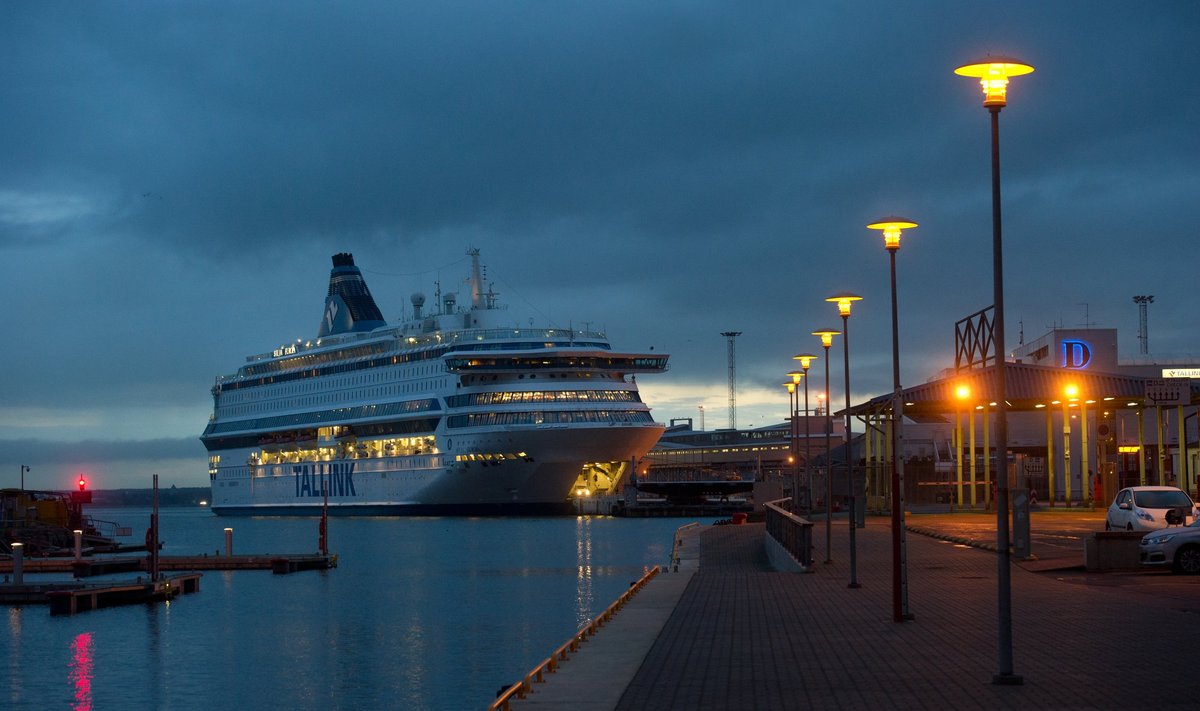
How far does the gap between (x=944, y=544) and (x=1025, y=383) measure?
16.4m

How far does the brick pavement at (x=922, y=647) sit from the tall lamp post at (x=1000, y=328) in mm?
357

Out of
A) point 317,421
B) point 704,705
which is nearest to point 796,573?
point 704,705

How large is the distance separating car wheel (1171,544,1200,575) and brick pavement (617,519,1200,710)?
143cm

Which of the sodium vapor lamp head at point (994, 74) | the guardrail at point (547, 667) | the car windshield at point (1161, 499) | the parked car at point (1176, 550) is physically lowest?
the guardrail at point (547, 667)

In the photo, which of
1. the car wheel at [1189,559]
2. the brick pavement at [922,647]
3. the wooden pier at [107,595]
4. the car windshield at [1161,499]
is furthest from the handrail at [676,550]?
the wooden pier at [107,595]

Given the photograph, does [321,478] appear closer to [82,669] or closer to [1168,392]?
[1168,392]

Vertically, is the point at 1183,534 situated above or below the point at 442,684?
above

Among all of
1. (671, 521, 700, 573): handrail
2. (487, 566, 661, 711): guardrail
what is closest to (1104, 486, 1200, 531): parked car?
(671, 521, 700, 573): handrail

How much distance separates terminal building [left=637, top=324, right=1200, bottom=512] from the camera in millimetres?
46938

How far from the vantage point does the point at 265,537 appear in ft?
268

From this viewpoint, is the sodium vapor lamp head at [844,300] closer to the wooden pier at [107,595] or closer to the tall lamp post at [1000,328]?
the tall lamp post at [1000,328]

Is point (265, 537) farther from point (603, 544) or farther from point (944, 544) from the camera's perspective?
point (944, 544)

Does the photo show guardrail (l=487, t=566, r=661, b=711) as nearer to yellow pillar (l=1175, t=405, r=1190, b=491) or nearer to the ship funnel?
yellow pillar (l=1175, t=405, r=1190, b=491)

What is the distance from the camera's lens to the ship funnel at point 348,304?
365 feet
